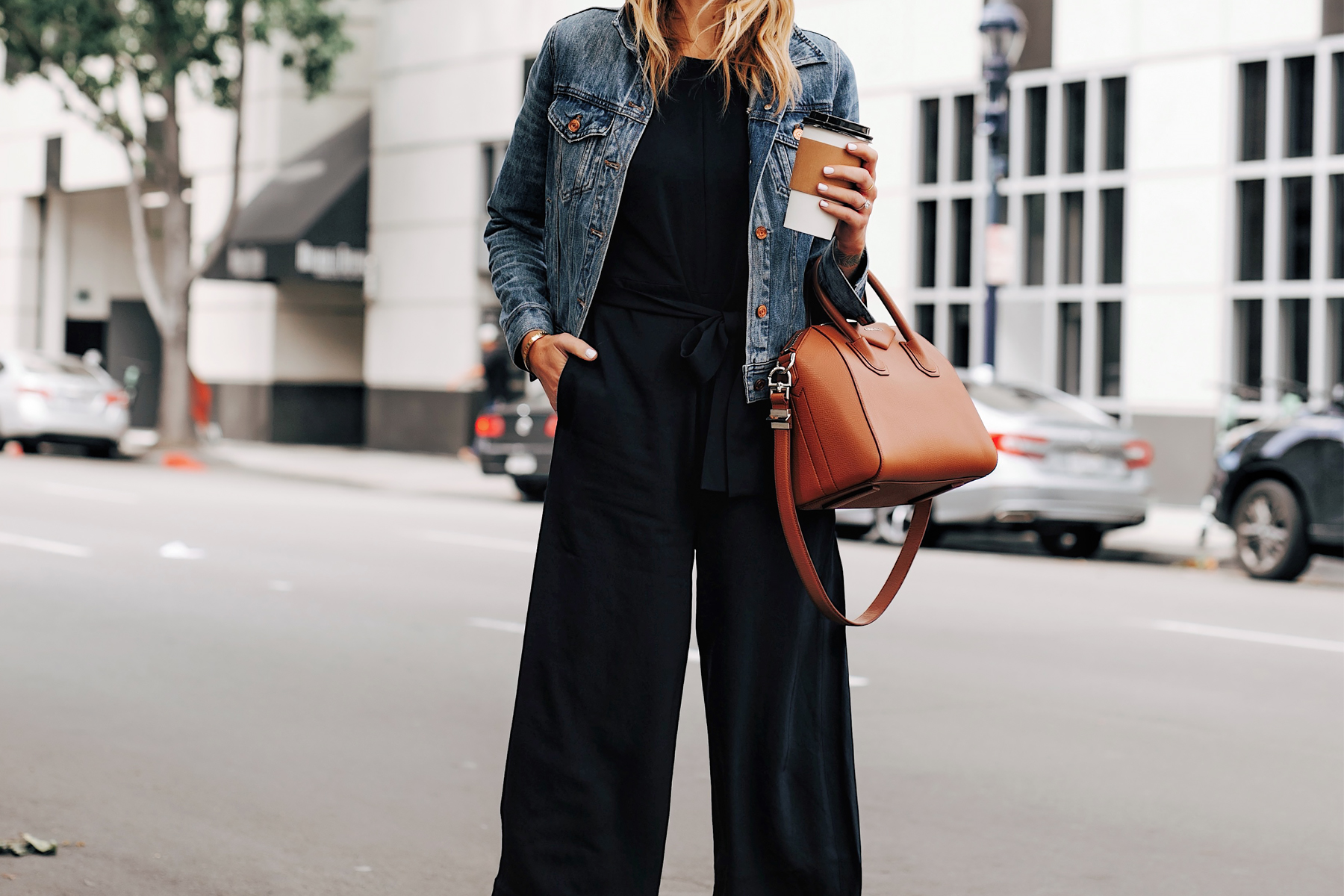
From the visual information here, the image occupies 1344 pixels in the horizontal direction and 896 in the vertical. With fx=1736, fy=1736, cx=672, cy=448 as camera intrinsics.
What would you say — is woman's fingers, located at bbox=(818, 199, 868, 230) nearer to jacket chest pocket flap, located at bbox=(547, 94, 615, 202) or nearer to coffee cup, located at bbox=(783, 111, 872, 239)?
coffee cup, located at bbox=(783, 111, 872, 239)

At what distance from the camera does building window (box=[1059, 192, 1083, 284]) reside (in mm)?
18984

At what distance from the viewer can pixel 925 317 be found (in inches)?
809

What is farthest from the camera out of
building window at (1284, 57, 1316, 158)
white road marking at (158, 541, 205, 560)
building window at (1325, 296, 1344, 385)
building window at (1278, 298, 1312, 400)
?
building window at (1278, 298, 1312, 400)

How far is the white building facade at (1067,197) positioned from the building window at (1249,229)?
3 cm

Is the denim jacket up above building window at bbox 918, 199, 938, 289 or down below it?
below

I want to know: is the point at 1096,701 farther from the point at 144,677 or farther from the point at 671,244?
the point at 671,244

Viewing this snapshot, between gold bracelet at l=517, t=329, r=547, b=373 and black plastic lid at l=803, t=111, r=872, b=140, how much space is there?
0.59m

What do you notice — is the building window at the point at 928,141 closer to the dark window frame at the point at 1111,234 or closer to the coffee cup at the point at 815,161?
the dark window frame at the point at 1111,234

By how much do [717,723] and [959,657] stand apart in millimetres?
5078

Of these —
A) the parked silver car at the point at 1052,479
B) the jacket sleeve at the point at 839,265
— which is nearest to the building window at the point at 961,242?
the parked silver car at the point at 1052,479

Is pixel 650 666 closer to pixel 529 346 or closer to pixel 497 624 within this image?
pixel 529 346

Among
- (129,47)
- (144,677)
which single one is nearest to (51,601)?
(144,677)

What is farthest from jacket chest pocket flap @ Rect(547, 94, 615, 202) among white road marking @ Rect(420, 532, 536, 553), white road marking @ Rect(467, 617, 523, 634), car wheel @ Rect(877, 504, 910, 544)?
car wheel @ Rect(877, 504, 910, 544)

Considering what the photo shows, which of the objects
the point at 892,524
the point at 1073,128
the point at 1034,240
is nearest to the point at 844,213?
the point at 892,524
